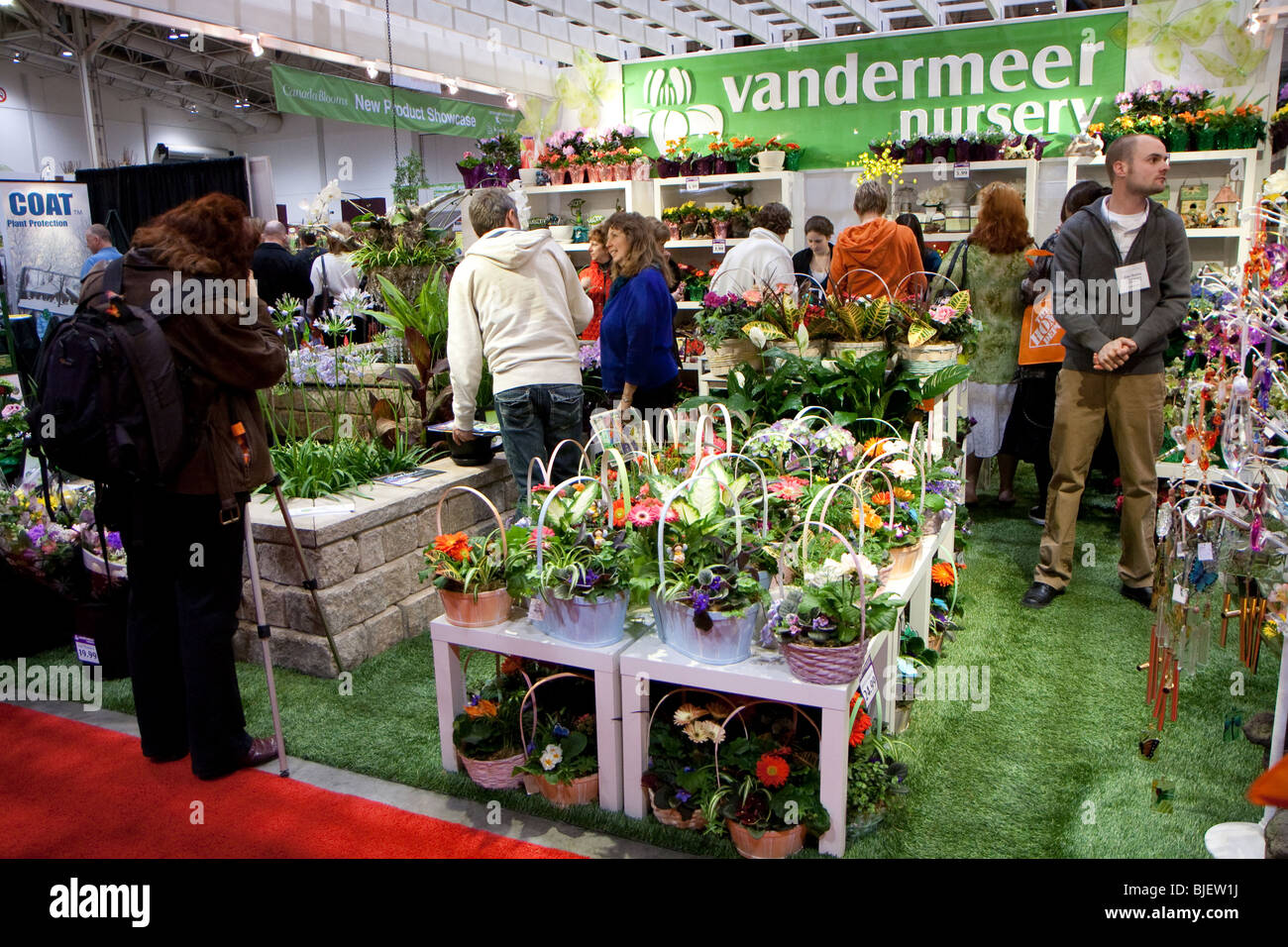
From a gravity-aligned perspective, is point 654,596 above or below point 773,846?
above

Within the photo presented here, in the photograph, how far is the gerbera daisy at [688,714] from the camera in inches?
96.7

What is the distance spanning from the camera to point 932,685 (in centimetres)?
326

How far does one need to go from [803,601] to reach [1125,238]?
2274mm

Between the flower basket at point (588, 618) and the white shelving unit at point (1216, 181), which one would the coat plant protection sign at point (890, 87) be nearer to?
the white shelving unit at point (1216, 181)

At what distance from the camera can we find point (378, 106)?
1048cm

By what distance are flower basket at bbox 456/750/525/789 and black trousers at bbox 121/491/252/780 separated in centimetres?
75

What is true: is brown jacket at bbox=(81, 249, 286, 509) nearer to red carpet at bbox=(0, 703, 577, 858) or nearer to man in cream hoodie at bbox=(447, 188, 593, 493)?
red carpet at bbox=(0, 703, 577, 858)

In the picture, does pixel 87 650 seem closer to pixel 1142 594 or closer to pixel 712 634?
pixel 712 634

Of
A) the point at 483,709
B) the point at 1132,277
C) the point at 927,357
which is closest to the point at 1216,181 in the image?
the point at 1132,277

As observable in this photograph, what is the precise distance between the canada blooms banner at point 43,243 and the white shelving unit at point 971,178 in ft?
18.0
